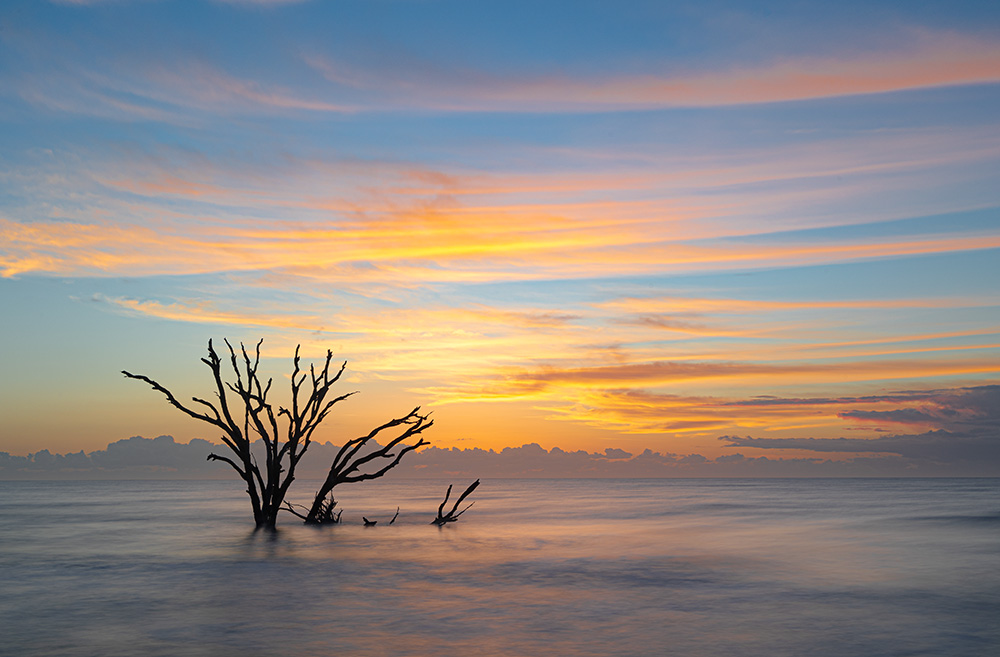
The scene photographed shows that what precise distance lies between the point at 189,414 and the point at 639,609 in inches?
690

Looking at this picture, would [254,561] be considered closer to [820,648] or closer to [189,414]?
[189,414]

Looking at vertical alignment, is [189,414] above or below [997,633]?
above

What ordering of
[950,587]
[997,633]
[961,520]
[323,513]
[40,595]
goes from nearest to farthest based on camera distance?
[997,633], [40,595], [950,587], [323,513], [961,520]

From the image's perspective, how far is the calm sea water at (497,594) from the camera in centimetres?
1212

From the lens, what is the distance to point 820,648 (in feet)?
38.6

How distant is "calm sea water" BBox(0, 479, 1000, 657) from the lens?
12.1m

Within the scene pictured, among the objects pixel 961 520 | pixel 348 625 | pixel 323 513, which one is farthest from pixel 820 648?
pixel 961 520

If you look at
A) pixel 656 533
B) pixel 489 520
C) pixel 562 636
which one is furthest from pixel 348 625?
pixel 489 520

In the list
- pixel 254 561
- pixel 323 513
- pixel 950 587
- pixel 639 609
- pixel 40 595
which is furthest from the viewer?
pixel 323 513

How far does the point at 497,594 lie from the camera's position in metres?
16.6

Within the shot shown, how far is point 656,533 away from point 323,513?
1449 centimetres

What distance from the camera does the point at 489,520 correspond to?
41.9 meters

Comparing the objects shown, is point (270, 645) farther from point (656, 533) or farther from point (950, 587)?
point (656, 533)

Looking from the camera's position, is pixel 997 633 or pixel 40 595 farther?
A: pixel 40 595
